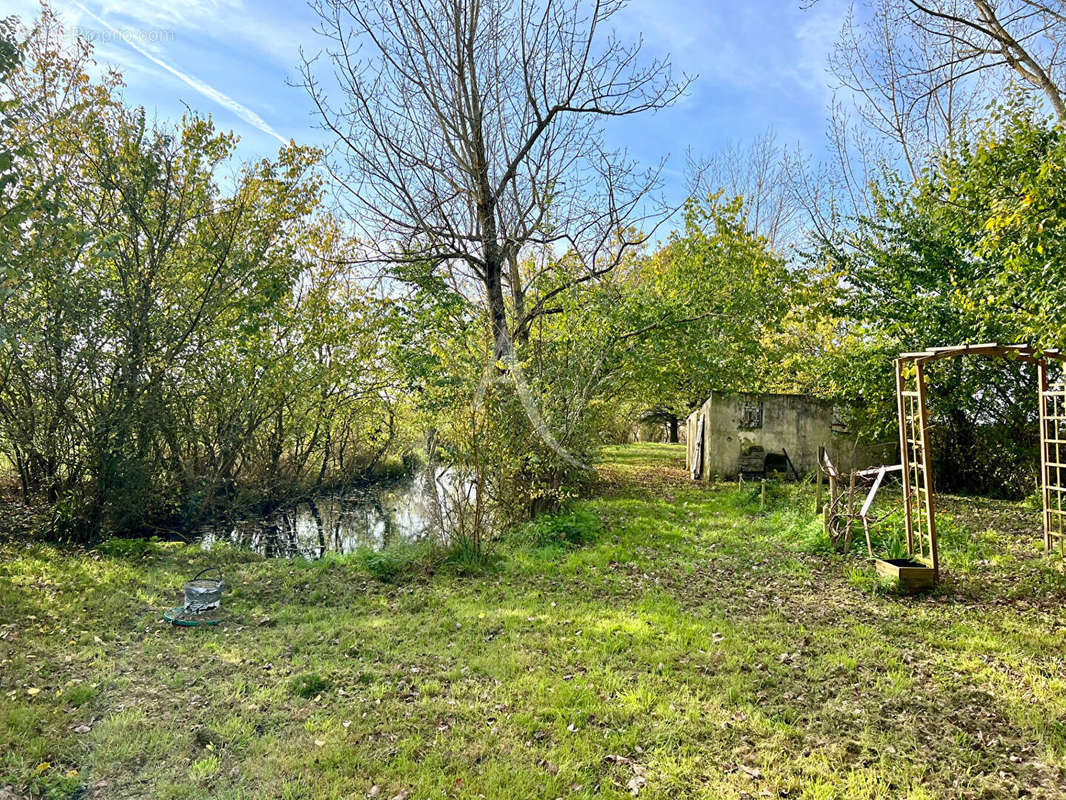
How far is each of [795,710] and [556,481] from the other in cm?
574

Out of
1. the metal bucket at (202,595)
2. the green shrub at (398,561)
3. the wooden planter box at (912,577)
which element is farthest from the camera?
the green shrub at (398,561)

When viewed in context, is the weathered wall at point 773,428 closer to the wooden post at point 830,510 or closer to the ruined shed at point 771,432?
the ruined shed at point 771,432

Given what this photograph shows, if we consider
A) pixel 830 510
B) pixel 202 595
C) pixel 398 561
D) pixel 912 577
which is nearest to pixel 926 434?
pixel 912 577

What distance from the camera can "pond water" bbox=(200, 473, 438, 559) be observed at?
8992 millimetres

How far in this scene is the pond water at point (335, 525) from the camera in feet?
29.5

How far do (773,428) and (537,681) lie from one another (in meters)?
11.5

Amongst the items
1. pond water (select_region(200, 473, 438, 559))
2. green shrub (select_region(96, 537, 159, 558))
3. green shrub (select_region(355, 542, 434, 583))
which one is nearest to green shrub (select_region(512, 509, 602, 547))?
pond water (select_region(200, 473, 438, 559))

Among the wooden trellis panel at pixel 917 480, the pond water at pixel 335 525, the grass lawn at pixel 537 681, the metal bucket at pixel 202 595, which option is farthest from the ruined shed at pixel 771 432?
the metal bucket at pixel 202 595

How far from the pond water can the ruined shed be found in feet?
23.5

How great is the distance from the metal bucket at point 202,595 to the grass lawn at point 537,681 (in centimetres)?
21

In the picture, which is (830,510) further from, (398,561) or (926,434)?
(398,561)

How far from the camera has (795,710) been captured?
3.67 meters

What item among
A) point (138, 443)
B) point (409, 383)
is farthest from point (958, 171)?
point (138, 443)

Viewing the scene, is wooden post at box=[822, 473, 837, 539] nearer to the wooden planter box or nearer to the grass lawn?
the grass lawn
